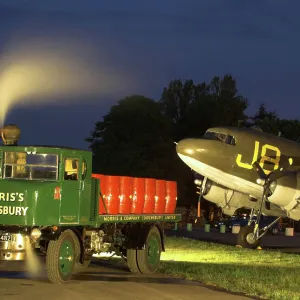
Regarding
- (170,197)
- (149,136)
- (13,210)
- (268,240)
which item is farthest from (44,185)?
(149,136)

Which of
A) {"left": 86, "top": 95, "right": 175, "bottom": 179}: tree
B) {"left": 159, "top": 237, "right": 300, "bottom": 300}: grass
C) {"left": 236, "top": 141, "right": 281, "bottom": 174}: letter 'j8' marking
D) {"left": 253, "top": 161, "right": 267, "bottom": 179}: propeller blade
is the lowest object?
{"left": 159, "top": 237, "right": 300, "bottom": 300}: grass

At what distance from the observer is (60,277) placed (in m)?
15.6

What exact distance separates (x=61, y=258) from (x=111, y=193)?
2.76 meters

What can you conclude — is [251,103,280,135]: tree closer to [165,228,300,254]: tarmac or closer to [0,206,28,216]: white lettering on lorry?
[165,228,300,254]: tarmac

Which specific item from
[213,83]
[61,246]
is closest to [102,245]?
[61,246]

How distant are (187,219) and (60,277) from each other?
4937cm

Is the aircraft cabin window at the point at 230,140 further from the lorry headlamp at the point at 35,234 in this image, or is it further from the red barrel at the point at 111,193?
the lorry headlamp at the point at 35,234

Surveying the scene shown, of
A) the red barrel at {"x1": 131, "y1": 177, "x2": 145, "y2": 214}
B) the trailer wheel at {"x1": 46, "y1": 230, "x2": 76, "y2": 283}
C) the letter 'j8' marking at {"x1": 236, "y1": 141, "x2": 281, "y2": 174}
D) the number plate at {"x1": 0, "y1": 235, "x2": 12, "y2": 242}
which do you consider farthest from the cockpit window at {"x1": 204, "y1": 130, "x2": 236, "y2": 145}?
the number plate at {"x1": 0, "y1": 235, "x2": 12, "y2": 242}

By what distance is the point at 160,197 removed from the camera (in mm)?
19906

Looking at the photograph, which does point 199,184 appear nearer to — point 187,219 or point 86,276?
point 86,276

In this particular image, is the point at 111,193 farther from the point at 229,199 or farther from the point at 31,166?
the point at 229,199

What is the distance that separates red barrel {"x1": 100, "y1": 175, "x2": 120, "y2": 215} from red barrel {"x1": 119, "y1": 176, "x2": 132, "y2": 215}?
143mm

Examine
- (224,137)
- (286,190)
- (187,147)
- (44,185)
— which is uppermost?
(224,137)

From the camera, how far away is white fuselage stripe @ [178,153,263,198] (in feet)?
91.5
